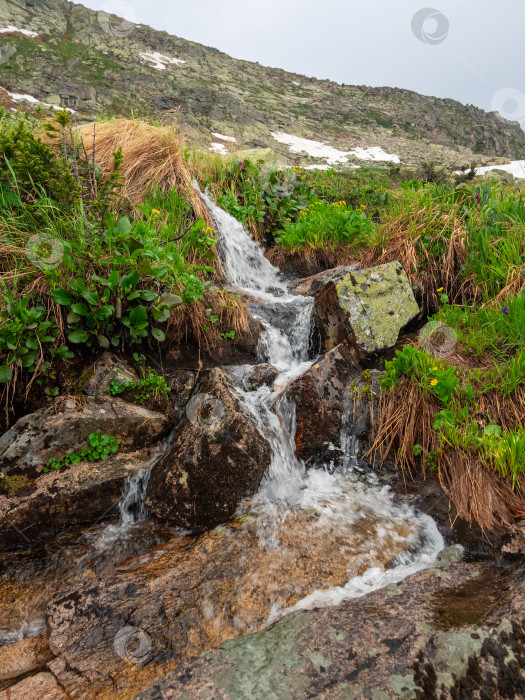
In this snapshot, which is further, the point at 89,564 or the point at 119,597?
the point at 89,564

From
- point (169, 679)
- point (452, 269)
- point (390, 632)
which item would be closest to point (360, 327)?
point (452, 269)

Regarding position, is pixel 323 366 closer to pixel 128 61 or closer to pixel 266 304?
pixel 266 304

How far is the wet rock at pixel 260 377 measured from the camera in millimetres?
3681

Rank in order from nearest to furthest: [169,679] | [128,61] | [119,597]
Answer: [169,679] < [119,597] < [128,61]

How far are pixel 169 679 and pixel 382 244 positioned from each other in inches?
180

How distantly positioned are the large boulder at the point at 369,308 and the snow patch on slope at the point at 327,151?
3343 cm

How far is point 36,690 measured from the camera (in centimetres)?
155

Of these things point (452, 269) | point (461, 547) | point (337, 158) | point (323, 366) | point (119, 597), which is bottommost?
point (119, 597)

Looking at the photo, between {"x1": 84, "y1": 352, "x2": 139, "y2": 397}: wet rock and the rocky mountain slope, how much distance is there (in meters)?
31.4

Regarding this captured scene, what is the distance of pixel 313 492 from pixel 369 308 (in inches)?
77.3

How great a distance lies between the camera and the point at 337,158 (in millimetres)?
35094

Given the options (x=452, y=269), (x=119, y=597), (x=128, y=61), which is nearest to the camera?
(x=119, y=597)

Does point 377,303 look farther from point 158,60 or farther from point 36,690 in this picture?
point 158,60

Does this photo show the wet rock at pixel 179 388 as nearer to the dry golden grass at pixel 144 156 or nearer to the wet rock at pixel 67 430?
the wet rock at pixel 67 430
